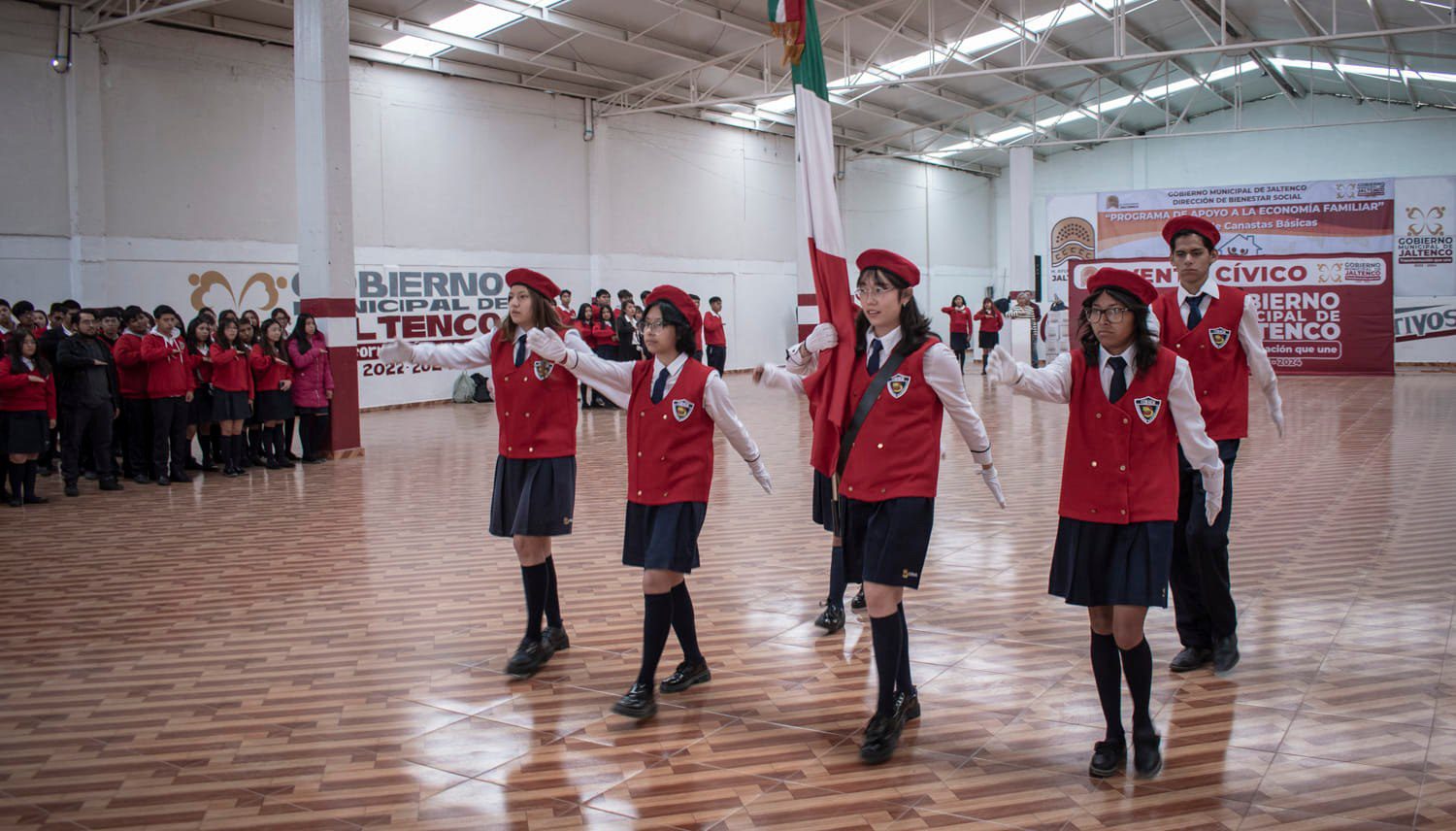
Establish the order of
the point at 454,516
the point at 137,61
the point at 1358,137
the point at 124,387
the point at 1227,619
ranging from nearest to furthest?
1. the point at 1227,619
2. the point at 454,516
3. the point at 124,387
4. the point at 137,61
5. the point at 1358,137

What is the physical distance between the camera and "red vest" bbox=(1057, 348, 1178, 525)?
132 inches

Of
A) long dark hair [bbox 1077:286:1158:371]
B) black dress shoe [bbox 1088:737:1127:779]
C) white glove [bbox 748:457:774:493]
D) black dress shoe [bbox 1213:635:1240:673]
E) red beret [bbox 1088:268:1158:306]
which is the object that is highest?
red beret [bbox 1088:268:1158:306]

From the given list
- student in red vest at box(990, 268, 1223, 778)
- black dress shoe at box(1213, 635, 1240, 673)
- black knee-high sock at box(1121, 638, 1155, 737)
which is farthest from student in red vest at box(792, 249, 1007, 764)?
black dress shoe at box(1213, 635, 1240, 673)

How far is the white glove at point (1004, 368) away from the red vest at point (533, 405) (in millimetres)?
1756

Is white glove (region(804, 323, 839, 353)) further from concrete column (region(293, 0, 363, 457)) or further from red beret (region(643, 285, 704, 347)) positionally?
concrete column (region(293, 0, 363, 457))

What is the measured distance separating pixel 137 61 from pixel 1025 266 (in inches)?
708

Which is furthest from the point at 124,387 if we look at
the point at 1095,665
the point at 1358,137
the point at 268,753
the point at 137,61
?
the point at 1358,137

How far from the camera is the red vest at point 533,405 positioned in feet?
14.4

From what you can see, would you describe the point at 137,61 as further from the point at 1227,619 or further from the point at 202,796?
the point at 1227,619

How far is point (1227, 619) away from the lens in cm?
433

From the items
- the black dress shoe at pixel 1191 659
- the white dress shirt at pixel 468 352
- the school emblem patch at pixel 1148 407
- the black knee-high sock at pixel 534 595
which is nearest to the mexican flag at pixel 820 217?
the school emblem patch at pixel 1148 407

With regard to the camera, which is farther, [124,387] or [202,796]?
[124,387]

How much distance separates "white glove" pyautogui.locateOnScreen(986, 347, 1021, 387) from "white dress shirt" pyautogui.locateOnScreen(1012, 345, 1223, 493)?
0.03m

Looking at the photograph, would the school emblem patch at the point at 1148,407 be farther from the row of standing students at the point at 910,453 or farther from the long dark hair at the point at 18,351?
the long dark hair at the point at 18,351
